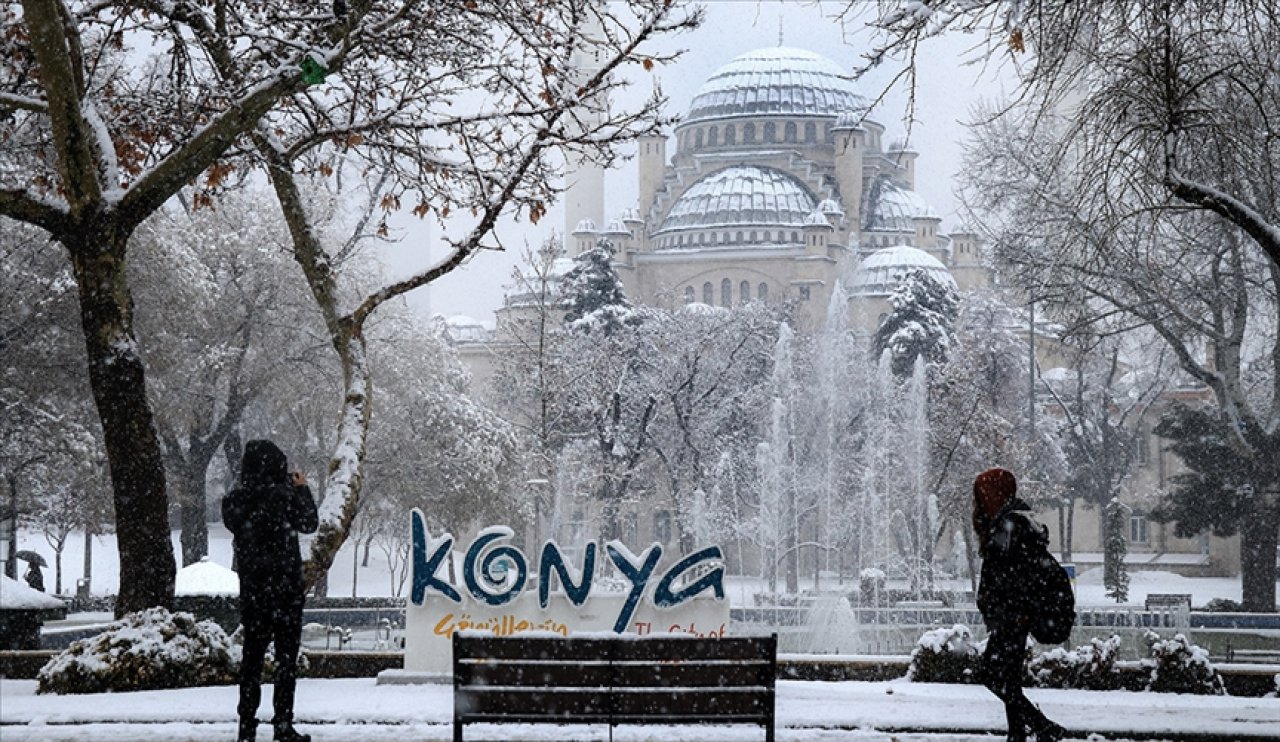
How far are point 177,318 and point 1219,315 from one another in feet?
49.5

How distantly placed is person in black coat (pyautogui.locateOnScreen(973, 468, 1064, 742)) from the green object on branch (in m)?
4.44

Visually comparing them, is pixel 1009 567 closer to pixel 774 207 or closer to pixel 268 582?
pixel 268 582

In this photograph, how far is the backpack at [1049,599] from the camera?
695 cm

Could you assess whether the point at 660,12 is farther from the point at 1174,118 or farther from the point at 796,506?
the point at 796,506

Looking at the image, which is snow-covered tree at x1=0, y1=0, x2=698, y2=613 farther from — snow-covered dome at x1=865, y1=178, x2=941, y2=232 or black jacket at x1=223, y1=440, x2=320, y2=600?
snow-covered dome at x1=865, y1=178, x2=941, y2=232

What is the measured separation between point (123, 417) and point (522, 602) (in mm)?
2770

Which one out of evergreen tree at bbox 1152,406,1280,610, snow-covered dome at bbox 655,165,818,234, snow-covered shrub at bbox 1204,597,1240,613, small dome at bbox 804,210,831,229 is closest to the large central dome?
snow-covered dome at bbox 655,165,818,234

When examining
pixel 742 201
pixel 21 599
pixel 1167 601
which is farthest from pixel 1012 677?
pixel 742 201

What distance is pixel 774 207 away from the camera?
6900 centimetres

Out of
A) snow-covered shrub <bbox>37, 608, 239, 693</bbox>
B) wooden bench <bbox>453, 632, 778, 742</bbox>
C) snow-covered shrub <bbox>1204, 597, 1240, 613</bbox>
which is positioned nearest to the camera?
wooden bench <bbox>453, 632, 778, 742</bbox>

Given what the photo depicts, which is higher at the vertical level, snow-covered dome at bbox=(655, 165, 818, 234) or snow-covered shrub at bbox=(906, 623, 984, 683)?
snow-covered dome at bbox=(655, 165, 818, 234)

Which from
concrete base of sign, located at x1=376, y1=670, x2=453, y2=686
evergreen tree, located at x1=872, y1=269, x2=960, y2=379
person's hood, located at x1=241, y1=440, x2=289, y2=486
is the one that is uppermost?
evergreen tree, located at x1=872, y1=269, x2=960, y2=379

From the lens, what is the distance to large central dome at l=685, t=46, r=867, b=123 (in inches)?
2918

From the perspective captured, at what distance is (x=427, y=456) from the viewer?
30.3m
